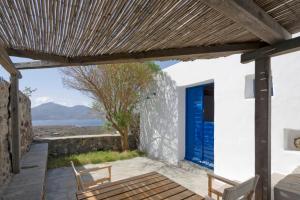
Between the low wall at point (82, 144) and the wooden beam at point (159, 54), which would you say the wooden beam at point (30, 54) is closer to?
the wooden beam at point (159, 54)

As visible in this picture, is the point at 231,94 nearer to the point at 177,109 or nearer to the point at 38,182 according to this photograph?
the point at 177,109

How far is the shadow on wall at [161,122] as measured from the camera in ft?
27.0

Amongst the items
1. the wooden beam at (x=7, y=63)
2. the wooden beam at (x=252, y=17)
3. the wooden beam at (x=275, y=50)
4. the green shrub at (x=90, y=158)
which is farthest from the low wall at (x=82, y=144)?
the wooden beam at (x=252, y=17)

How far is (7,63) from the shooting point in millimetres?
3859

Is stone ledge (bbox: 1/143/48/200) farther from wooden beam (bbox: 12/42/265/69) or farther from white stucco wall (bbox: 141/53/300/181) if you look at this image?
white stucco wall (bbox: 141/53/300/181)

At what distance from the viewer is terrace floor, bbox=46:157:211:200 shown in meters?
5.59

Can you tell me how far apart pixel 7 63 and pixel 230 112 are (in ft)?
15.8

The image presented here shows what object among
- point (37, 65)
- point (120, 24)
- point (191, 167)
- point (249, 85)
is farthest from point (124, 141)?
point (120, 24)

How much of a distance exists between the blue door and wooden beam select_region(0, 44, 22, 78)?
200 inches

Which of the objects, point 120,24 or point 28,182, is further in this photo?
point 28,182

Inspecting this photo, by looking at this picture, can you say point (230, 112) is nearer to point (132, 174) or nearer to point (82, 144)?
point (132, 174)

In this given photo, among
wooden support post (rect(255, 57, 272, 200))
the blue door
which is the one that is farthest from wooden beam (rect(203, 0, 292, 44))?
the blue door

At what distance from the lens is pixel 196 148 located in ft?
25.1

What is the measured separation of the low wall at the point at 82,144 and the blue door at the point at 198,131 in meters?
3.87
